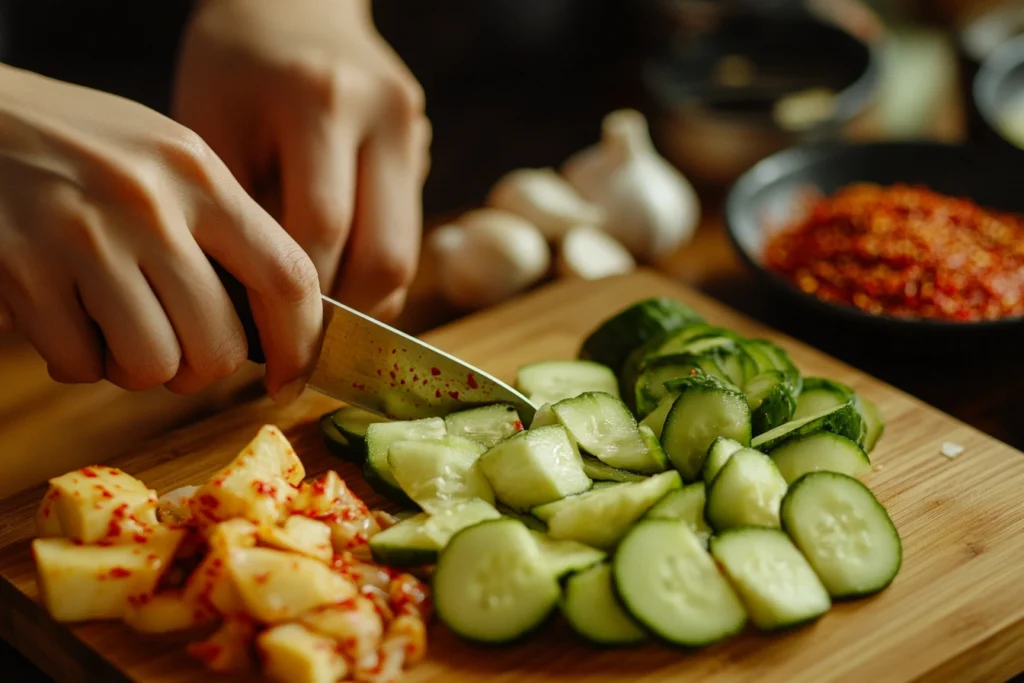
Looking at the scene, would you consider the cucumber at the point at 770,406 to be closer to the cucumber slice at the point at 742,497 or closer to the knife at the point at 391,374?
the cucumber slice at the point at 742,497

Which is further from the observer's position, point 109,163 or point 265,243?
point 265,243

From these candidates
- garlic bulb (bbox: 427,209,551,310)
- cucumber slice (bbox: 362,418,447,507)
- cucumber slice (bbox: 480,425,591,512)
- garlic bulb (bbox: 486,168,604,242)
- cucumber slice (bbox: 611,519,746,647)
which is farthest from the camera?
garlic bulb (bbox: 486,168,604,242)

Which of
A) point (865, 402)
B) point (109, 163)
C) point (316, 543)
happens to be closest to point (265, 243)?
point (109, 163)

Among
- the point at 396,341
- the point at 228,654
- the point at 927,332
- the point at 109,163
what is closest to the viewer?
the point at 228,654

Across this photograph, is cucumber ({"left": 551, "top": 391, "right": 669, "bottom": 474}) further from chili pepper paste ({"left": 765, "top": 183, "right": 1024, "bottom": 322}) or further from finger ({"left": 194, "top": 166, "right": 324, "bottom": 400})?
chili pepper paste ({"left": 765, "top": 183, "right": 1024, "bottom": 322})

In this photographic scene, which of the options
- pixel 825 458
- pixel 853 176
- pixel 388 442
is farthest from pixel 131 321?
pixel 853 176

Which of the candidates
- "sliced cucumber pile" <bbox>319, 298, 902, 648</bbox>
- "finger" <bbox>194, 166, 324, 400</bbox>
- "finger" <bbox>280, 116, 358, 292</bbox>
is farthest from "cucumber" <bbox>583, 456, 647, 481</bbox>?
"finger" <bbox>280, 116, 358, 292</bbox>

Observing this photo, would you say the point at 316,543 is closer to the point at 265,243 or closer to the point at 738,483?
the point at 265,243
